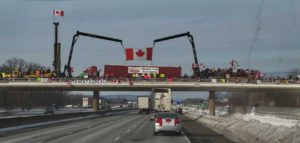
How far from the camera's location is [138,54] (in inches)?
3679

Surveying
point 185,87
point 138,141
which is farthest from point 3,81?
point 138,141

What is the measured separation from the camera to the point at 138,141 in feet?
84.7

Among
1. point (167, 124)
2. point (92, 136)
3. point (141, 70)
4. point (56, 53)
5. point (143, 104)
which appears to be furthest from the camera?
point (56, 53)

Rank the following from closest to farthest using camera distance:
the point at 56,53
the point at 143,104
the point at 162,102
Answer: the point at 162,102
the point at 143,104
the point at 56,53

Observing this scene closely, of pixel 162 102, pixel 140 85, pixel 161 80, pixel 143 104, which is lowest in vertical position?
pixel 143 104

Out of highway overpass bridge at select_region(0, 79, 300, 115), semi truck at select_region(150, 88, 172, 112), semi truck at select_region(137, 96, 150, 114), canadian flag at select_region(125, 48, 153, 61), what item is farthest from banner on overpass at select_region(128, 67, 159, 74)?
Answer: semi truck at select_region(150, 88, 172, 112)

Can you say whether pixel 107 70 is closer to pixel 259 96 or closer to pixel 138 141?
pixel 259 96

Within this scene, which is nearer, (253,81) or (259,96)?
(253,81)

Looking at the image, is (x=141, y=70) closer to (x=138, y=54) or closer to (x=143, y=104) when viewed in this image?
(x=138, y=54)

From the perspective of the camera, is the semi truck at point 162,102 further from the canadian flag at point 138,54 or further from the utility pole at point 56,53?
the utility pole at point 56,53

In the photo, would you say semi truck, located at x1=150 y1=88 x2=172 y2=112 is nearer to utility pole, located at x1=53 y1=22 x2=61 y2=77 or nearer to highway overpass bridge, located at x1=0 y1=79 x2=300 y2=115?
highway overpass bridge, located at x1=0 y1=79 x2=300 y2=115

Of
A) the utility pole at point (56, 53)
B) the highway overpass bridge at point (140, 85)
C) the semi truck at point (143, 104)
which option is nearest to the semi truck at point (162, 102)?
the highway overpass bridge at point (140, 85)

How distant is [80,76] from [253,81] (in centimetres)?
3015

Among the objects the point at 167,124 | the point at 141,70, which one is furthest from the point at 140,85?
the point at 167,124
